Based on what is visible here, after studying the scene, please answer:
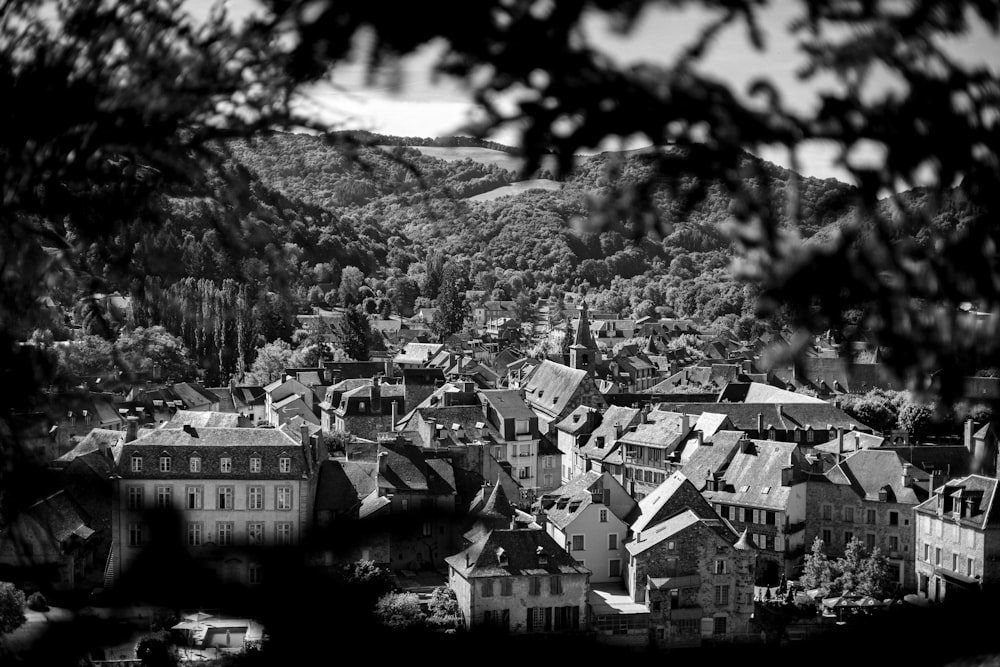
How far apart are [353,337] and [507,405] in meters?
31.6

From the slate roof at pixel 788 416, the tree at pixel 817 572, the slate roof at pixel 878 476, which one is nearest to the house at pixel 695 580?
the tree at pixel 817 572

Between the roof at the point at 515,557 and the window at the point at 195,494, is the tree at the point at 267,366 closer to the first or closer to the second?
the window at the point at 195,494

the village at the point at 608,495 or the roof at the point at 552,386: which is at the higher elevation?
the roof at the point at 552,386

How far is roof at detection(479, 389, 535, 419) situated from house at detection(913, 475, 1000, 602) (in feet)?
50.8

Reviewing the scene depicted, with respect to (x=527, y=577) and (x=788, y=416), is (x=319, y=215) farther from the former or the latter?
(x=788, y=416)

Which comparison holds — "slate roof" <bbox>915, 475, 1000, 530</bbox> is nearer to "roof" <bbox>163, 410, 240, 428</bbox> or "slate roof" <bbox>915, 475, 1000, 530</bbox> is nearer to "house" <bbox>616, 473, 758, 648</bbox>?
"house" <bbox>616, 473, 758, 648</bbox>

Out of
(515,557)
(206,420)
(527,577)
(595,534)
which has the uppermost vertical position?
(206,420)

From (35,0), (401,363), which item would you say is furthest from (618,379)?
(35,0)

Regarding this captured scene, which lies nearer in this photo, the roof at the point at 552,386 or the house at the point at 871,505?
the house at the point at 871,505

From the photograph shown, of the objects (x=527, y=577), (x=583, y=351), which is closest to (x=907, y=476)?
(x=527, y=577)

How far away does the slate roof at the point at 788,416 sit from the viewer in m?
43.7

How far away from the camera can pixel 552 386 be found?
2109 inches

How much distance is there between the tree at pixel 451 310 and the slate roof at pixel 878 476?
54.8 m

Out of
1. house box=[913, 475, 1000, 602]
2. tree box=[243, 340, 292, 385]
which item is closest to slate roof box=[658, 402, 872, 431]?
house box=[913, 475, 1000, 602]
